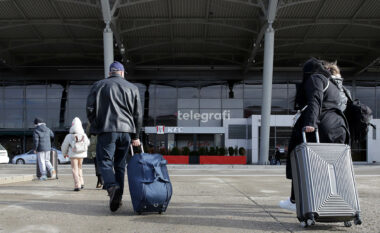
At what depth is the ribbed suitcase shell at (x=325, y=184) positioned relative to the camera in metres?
3.25

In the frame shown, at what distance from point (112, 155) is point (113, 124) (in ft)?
1.16

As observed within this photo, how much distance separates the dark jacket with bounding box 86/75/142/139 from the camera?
13.9 ft

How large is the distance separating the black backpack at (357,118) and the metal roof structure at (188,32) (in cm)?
1993

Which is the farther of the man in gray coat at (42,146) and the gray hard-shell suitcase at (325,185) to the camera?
the man in gray coat at (42,146)

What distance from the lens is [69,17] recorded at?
26.0 meters

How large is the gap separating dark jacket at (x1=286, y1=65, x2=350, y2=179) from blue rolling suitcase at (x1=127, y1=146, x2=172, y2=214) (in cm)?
159

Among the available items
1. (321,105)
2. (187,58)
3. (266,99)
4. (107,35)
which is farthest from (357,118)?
(187,58)

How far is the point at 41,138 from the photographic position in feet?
30.6

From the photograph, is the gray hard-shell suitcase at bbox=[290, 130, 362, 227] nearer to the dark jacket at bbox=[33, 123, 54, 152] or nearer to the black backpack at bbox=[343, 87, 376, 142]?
the black backpack at bbox=[343, 87, 376, 142]

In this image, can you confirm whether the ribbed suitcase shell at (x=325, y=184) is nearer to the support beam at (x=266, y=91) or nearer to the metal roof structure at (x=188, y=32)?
the metal roof structure at (x=188, y=32)

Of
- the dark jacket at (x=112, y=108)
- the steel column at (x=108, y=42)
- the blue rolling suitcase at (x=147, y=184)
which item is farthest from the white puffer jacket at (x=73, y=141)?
the steel column at (x=108, y=42)

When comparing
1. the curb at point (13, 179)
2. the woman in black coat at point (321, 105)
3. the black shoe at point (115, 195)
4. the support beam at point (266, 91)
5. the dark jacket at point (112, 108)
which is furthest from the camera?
the support beam at point (266, 91)

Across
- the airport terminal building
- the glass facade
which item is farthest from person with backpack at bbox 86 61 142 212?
the glass facade

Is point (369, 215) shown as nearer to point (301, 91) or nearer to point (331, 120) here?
point (331, 120)
